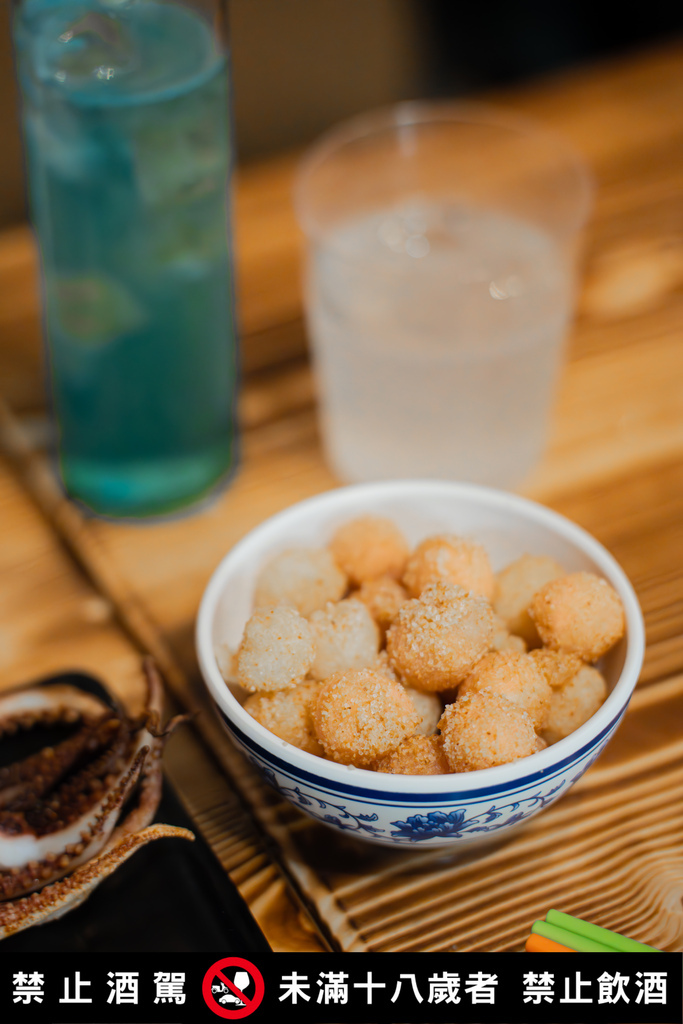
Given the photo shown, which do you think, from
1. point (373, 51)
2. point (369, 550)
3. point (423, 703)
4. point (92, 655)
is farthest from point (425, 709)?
point (373, 51)

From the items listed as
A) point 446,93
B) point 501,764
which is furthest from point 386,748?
point 446,93

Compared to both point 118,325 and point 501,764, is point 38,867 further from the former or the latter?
point 118,325

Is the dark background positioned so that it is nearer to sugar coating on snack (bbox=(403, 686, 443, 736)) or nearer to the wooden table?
the wooden table

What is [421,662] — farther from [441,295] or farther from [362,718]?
[441,295]

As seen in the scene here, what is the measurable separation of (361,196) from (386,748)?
0.52 metres

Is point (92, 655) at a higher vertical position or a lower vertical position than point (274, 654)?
lower

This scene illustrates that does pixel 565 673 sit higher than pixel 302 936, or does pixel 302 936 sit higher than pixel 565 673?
pixel 565 673

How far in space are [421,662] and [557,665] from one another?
0.07m

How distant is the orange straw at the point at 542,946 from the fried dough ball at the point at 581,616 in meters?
0.13

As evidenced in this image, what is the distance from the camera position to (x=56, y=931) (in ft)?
1.66

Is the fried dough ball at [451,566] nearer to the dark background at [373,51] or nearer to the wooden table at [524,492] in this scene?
the wooden table at [524,492]

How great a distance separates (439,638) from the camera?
0.48 meters

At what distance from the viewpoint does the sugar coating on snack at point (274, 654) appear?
488mm

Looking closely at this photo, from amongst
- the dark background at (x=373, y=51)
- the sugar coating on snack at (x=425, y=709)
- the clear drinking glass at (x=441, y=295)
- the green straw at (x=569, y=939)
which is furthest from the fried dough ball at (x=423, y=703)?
the dark background at (x=373, y=51)
